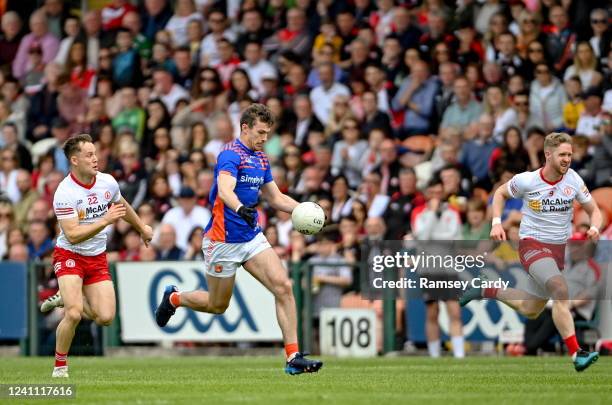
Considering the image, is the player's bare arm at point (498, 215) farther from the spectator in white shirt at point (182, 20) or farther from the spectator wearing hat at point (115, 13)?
the spectator wearing hat at point (115, 13)

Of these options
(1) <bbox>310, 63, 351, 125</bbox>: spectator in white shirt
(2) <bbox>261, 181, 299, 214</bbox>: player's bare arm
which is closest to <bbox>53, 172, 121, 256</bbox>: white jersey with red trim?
(2) <bbox>261, 181, 299, 214</bbox>: player's bare arm

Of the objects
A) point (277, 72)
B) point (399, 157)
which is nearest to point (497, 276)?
point (399, 157)

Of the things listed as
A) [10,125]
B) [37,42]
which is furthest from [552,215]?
[37,42]

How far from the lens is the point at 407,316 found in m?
21.8

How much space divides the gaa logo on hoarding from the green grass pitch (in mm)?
2157

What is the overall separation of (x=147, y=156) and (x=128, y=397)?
14436 mm

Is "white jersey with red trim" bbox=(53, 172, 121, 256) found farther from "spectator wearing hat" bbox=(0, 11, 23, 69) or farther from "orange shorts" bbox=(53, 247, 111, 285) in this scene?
"spectator wearing hat" bbox=(0, 11, 23, 69)

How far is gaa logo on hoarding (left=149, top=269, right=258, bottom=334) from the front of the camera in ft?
73.8

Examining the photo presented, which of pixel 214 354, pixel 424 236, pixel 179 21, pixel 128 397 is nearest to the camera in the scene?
pixel 128 397

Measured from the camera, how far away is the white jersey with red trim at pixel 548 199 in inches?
632

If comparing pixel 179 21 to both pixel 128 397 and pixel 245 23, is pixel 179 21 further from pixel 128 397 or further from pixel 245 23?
pixel 128 397

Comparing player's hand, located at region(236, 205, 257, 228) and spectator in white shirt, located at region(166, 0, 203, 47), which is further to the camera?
spectator in white shirt, located at region(166, 0, 203, 47)

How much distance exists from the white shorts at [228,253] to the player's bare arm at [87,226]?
3.24 ft

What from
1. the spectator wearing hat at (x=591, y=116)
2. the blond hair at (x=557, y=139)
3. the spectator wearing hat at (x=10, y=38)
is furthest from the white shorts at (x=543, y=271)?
the spectator wearing hat at (x=10, y=38)
